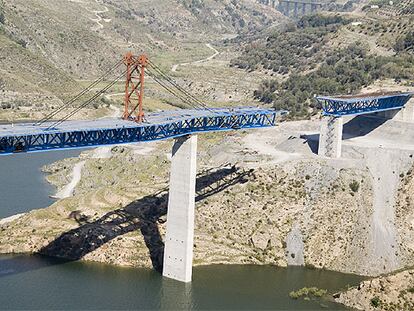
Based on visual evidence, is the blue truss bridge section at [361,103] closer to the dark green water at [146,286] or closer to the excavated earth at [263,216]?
the excavated earth at [263,216]

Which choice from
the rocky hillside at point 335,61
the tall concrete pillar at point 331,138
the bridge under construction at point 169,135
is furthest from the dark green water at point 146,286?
the rocky hillside at point 335,61

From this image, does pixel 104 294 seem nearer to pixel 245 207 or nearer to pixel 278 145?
pixel 245 207

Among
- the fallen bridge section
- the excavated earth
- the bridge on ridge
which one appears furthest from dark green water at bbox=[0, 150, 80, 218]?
the fallen bridge section

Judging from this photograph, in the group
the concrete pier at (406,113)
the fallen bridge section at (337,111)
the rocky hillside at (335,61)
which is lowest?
the fallen bridge section at (337,111)

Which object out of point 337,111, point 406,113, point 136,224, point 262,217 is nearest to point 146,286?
point 136,224

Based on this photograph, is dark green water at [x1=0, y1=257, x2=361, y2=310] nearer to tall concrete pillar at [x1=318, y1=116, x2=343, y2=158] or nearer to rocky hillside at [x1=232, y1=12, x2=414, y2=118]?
tall concrete pillar at [x1=318, y1=116, x2=343, y2=158]

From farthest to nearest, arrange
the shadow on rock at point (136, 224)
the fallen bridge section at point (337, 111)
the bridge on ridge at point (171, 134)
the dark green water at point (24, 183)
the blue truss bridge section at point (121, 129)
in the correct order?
the dark green water at point (24, 183) < the fallen bridge section at point (337, 111) < the shadow on rock at point (136, 224) < the bridge on ridge at point (171, 134) < the blue truss bridge section at point (121, 129)
